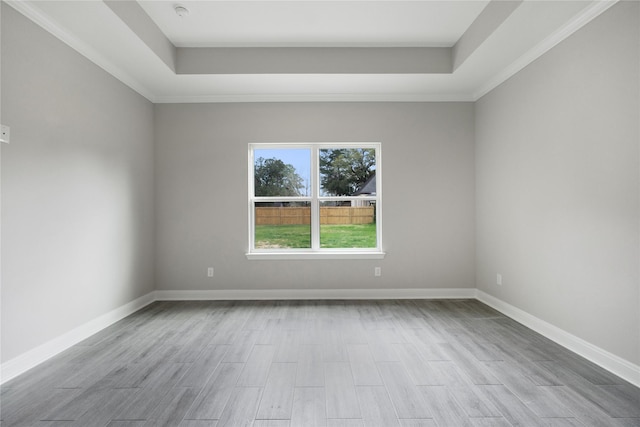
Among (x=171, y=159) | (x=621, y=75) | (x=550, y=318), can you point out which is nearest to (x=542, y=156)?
(x=621, y=75)

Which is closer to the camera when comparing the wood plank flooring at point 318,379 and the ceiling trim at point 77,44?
the wood plank flooring at point 318,379

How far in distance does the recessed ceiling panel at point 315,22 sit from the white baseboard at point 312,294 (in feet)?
10.0

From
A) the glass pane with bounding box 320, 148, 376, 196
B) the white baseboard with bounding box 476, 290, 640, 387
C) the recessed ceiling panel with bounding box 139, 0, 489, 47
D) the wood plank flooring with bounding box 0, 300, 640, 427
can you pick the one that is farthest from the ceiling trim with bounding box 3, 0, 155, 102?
the white baseboard with bounding box 476, 290, 640, 387

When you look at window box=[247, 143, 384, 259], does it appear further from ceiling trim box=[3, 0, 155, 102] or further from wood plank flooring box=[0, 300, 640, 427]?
ceiling trim box=[3, 0, 155, 102]

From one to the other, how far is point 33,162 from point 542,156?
4.49 meters

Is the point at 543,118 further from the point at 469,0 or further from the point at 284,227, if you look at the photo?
the point at 284,227

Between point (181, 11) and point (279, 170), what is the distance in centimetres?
213

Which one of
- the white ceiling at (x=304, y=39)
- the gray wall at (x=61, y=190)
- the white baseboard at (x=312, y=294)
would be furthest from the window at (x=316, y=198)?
the gray wall at (x=61, y=190)

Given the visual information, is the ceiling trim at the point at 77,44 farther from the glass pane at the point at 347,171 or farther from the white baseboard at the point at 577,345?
the white baseboard at the point at 577,345

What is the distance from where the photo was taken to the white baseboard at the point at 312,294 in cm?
430

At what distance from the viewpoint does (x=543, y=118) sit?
306 cm

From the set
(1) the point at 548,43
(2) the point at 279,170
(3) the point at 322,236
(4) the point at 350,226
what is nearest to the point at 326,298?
(3) the point at 322,236

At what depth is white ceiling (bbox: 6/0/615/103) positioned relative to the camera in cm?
263

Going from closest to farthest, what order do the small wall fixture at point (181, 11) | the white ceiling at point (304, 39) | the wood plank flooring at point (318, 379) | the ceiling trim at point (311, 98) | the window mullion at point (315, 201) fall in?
1. the wood plank flooring at point (318, 379)
2. the white ceiling at point (304, 39)
3. the small wall fixture at point (181, 11)
4. the ceiling trim at point (311, 98)
5. the window mullion at point (315, 201)
